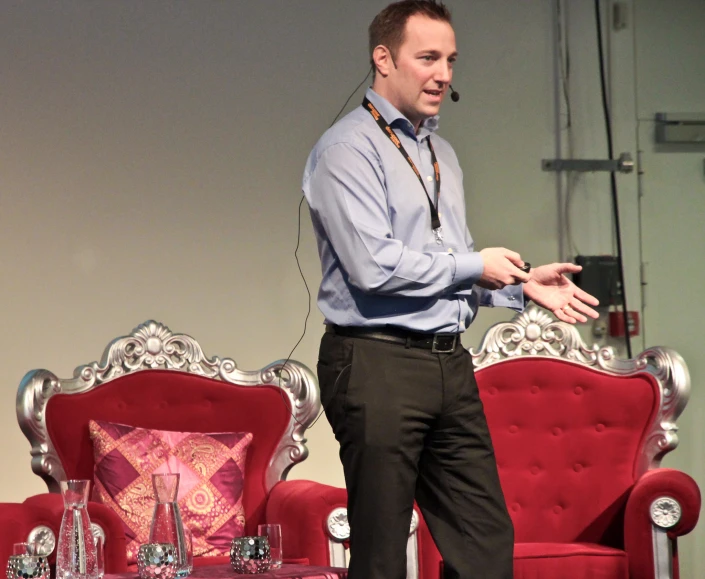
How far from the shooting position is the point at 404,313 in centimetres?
206

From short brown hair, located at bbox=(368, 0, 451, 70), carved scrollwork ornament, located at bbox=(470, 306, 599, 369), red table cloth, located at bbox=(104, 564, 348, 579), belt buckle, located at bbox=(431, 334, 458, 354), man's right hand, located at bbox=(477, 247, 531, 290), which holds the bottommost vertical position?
red table cloth, located at bbox=(104, 564, 348, 579)

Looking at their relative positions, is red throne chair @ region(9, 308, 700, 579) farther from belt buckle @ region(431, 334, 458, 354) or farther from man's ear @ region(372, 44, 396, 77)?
man's ear @ region(372, 44, 396, 77)

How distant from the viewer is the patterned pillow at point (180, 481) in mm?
3049

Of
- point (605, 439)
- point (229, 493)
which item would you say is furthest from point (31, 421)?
point (605, 439)

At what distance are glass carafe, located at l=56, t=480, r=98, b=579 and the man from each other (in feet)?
1.82

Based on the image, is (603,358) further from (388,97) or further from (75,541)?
(75,541)

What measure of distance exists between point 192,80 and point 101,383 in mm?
1320

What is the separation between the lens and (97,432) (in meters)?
3.13

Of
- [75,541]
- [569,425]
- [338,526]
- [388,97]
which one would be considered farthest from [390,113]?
[569,425]

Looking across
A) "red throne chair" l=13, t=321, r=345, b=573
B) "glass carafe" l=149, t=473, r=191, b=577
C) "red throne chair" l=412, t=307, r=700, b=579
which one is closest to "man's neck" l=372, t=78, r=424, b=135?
"glass carafe" l=149, t=473, r=191, b=577

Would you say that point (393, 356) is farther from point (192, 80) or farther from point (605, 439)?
point (192, 80)

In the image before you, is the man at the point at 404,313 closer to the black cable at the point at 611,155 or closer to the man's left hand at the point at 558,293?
the man's left hand at the point at 558,293

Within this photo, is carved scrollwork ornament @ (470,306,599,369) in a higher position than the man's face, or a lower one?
lower

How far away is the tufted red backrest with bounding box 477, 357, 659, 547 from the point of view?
3.32 meters
